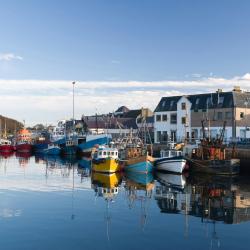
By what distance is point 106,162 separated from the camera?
4228cm

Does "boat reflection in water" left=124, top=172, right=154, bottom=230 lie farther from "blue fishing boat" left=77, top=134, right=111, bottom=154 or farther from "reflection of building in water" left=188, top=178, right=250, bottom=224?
"blue fishing boat" left=77, top=134, right=111, bottom=154

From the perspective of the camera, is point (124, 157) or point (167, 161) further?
point (124, 157)

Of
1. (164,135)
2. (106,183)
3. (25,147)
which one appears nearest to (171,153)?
(106,183)

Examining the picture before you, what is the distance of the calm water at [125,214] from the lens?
18062 mm

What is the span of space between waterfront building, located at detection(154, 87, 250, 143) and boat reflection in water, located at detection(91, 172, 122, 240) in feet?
62.3

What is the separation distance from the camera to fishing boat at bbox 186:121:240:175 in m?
42.0

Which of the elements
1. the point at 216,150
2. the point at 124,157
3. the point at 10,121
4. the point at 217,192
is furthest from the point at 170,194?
the point at 10,121

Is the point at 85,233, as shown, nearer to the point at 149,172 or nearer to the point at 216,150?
the point at 149,172

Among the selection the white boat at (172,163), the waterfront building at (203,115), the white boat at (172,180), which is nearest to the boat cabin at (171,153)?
the white boat at (172,163)

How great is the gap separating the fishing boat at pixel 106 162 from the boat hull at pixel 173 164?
186 inches

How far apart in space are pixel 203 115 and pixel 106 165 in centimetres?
2769

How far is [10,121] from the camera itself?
609 ft

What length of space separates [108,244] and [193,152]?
30821 millimetres

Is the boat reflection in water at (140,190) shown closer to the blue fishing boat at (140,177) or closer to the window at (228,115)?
the blue fishing boat at (140,177)
